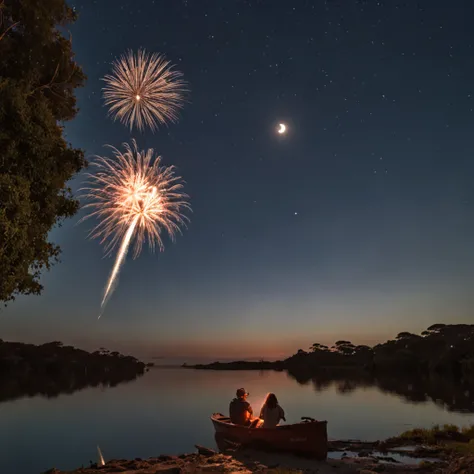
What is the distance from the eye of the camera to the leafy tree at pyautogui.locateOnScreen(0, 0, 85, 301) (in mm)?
16797

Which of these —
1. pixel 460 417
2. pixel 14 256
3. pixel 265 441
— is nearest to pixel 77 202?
pixel 14 256

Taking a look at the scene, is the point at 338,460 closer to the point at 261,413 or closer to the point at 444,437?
the point at 261,413

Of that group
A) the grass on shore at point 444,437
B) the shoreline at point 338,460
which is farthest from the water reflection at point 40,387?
the grass on shore at point 444,437

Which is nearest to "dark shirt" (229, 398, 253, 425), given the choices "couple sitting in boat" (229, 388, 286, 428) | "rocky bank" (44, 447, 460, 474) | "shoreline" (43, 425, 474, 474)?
"couple sitting in boat" (229, 388, 286, 428)

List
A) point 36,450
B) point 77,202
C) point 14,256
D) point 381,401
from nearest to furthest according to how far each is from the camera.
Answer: point 14,256
point 77,202
point 36,450
point 381,401

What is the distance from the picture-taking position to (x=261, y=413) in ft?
68.6

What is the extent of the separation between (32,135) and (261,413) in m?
15.0

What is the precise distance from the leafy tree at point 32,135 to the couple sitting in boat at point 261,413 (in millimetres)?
10377

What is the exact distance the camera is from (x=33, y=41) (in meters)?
18.5

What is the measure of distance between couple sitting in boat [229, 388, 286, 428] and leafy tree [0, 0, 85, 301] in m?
10.4

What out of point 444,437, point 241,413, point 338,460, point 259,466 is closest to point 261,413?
point 241,413

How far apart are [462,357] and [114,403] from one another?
97072 mm

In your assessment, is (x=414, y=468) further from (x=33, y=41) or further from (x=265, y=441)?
(x=33, y=41)

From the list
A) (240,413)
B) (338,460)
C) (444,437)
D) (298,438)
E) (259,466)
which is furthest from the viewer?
(444,437)
